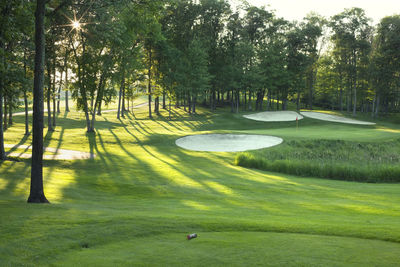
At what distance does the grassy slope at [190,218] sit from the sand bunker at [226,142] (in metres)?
7.48

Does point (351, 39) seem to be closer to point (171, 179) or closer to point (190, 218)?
point (171, 179)

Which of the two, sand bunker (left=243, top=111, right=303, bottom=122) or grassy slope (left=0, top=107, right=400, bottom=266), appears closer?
grassy slope (left=0, top=107, right=400, bottom=266)

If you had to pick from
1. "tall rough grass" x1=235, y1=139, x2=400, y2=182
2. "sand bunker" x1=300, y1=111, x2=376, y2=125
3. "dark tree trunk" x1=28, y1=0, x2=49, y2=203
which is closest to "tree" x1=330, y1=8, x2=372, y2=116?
"sand bunker" x1=300, y1=111, x2=376, y2=125

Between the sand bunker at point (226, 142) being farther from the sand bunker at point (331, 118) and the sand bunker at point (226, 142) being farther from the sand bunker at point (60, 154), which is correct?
the sand bunker at point (331, 118)

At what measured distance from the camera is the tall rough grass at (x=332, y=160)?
59.0 ft

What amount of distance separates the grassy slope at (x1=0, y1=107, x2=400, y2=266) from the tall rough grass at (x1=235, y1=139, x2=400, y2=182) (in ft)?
5.35

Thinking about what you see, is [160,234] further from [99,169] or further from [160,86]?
[160,86]

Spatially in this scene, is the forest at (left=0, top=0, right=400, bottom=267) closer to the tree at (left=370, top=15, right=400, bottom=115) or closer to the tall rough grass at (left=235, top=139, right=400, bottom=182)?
the tall rough grass at (left=235, top=139, right=400, bottom=182)

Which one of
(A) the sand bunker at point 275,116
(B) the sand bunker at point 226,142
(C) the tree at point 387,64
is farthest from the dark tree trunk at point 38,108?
(C) the tree at point 387,64

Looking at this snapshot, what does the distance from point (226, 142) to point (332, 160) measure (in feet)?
34.9

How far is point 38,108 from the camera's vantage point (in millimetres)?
10328

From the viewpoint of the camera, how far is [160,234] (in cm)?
691

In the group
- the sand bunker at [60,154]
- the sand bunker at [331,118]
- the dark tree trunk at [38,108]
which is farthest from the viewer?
the sand bunker at [331,118]

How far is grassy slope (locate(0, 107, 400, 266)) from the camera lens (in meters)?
5.62
